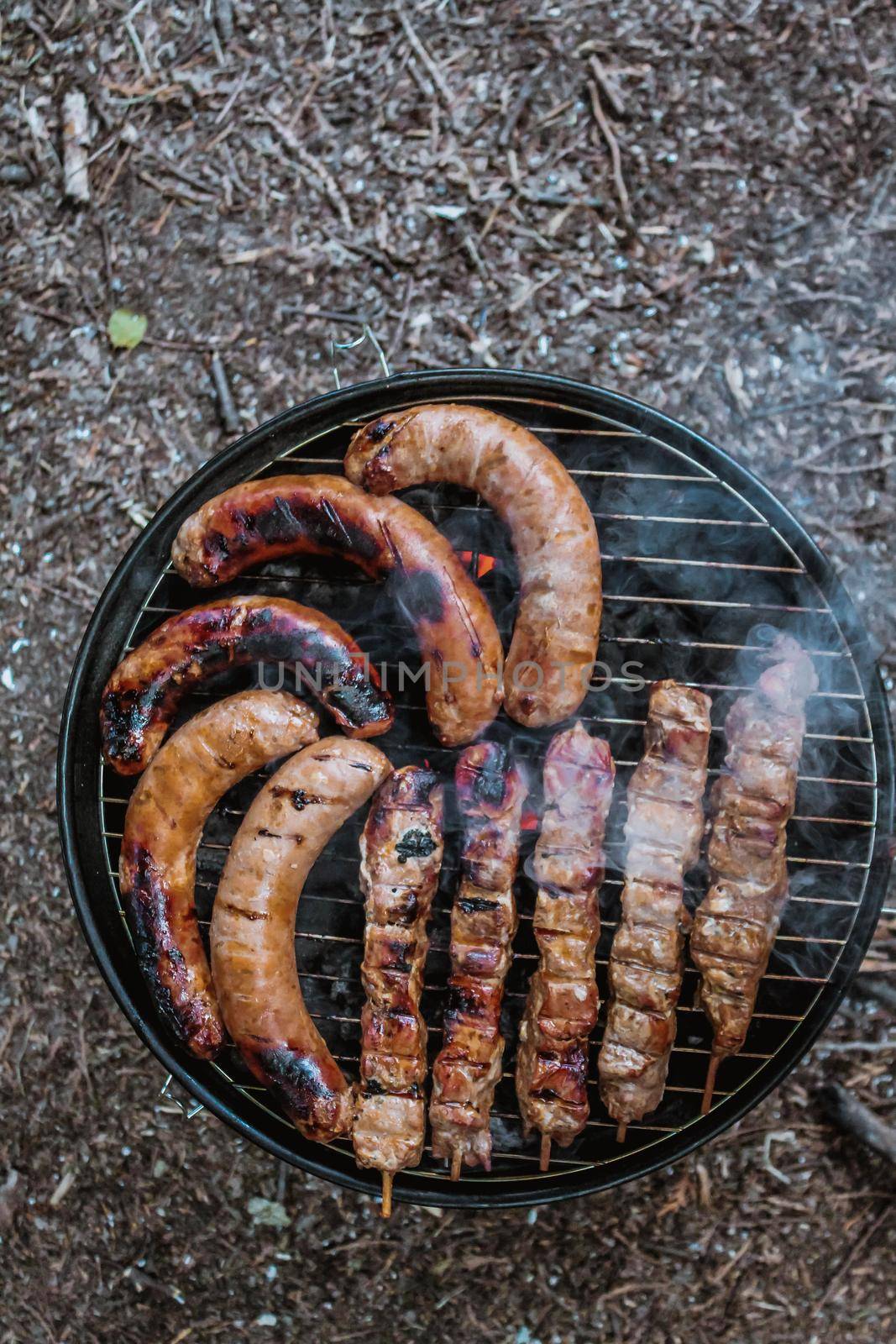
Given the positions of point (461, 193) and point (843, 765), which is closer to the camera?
point (843, 765)

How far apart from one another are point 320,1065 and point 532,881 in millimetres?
1011

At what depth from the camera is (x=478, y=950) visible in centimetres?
339

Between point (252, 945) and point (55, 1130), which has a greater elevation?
point (252, 945)

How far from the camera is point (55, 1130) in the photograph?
4.56 metres

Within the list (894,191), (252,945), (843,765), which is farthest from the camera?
(894,191)

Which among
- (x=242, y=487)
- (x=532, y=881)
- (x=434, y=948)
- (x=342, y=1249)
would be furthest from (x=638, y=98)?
(x=342, y=1249)

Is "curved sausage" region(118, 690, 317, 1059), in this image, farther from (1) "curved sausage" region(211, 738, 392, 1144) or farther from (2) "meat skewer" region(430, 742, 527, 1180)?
(2) "meat skewer" region(430, 742, 527, 1180)

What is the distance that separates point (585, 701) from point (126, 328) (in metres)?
2.85

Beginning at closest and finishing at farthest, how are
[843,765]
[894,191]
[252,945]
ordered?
1. [252,945]
2. [843,765]
3. [894,191]

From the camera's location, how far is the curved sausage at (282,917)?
3.27 metres

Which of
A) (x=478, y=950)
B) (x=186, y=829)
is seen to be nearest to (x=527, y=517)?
(x=478, y=950)

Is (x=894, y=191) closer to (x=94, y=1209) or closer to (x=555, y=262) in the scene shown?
(x=555, y=262)

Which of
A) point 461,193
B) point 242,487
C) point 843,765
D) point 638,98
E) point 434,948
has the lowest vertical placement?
point 434,948

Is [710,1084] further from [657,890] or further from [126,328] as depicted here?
[126,328]
